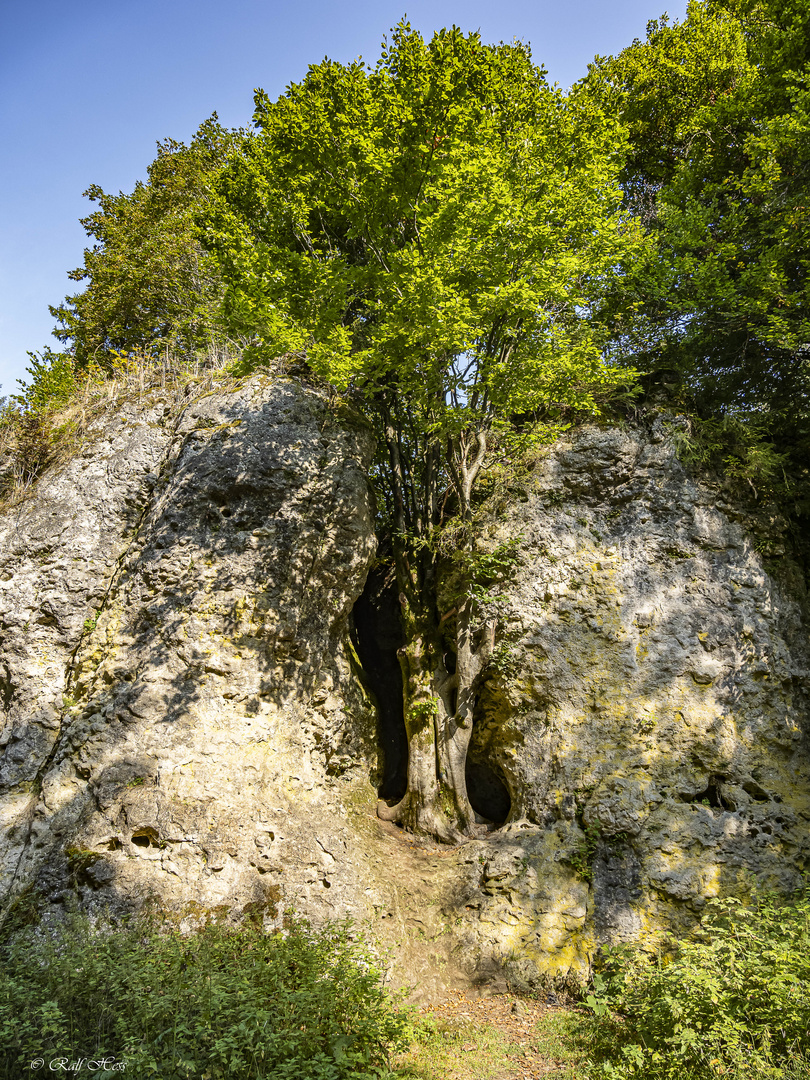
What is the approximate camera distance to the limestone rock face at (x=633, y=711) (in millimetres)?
7543

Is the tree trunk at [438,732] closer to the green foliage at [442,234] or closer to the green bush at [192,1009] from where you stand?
the green foliage at [442,234]

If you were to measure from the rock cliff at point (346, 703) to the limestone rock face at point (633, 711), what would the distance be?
35mm

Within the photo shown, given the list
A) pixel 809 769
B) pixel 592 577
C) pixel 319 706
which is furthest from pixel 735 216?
pixel 319 706

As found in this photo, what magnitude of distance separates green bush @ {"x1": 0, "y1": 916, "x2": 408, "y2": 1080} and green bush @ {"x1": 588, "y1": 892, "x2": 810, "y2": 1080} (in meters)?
2.31

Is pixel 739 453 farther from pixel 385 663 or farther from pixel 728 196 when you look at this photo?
pixel 385 663

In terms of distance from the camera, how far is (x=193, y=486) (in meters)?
9.23

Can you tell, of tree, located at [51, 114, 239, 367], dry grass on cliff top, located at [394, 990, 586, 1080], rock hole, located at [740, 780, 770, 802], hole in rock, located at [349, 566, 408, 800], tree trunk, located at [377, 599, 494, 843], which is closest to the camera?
dry grass on cliff top, located at [394, 990, 586, 1080]

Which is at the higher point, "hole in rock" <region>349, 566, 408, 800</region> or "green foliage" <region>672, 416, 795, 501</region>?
"green foliage" <region>672, 416, 795, 501</region>

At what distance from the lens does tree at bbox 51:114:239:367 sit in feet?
50.8

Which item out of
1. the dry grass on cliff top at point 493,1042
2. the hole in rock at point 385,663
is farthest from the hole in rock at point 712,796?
the hole in rock at point 385,663

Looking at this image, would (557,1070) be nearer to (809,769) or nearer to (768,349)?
(809,769)

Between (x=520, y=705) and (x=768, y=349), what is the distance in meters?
7.39

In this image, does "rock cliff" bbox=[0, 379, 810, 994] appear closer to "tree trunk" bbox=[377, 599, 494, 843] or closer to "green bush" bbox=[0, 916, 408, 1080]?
"tree trunk" bbox=[377, 599, 494, 843]

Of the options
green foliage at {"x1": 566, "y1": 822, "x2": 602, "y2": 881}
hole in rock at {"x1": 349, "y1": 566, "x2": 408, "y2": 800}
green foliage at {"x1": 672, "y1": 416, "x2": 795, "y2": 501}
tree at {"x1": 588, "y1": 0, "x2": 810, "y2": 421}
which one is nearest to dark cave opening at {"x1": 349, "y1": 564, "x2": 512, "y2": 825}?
hole in rock at {"x1": 349, "y1": 566, "x2": 408, "y2": 800}
